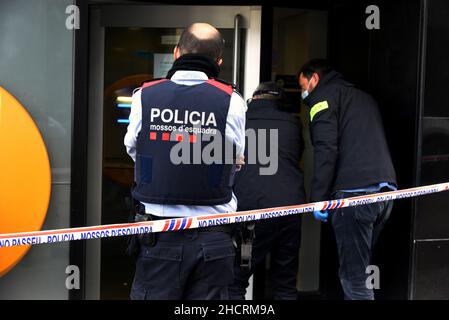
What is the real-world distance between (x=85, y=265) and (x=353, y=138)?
2.16 meters

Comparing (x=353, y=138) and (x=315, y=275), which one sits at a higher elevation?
(x=353, y=138)

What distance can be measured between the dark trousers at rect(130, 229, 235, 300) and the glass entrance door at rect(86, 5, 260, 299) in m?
1.83

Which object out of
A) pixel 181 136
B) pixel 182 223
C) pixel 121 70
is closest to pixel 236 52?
pixel 121 70

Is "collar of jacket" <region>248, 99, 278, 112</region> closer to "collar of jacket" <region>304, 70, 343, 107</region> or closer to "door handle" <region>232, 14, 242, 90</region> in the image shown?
"collar of jacket" <region>304, 70, 343, 107</region>

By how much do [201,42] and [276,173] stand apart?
4.64 ft

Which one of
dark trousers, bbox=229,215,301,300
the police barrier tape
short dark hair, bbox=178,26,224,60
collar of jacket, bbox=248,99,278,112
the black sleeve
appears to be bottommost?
dark trousers, bbox=229,215,301,300

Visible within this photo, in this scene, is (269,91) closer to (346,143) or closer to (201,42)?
(346,143)

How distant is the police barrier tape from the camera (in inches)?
111

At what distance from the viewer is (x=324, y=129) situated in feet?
13.1

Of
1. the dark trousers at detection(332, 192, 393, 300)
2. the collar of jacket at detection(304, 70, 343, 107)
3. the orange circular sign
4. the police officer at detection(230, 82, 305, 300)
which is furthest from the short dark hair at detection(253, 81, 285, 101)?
the orange circular sign
